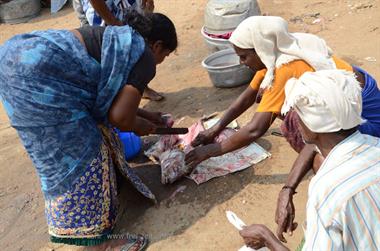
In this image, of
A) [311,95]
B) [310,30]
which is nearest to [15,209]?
[311,95]

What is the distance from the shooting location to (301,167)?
239 centimetres

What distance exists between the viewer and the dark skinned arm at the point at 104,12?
11.8 feet

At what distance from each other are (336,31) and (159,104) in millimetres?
2062

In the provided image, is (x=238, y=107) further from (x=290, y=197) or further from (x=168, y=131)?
(x=290, y=197)

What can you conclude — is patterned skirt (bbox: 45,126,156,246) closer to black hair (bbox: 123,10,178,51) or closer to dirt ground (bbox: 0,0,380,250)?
dirt ground (bbox: 0,0,380,250)

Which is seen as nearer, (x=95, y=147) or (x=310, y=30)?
(x=95, y=147)

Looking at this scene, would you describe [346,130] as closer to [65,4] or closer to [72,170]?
[72,170]

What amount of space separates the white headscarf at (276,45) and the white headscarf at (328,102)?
1020 mm

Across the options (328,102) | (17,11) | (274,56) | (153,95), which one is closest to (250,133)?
(274,56)

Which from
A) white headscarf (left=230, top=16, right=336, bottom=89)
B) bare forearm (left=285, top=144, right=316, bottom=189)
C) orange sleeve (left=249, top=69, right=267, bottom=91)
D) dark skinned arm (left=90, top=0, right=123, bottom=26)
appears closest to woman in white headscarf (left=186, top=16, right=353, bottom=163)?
white headscarf (left=230, top=16, right=336, bottom=89)

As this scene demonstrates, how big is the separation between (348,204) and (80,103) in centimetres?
156

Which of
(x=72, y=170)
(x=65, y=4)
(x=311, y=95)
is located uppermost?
(x=311, y=95)

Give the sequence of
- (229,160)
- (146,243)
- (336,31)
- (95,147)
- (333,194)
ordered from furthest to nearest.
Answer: (336,31)
(229,160)
(146,243)
(95,147)
(333,194)

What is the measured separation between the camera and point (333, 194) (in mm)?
1482
